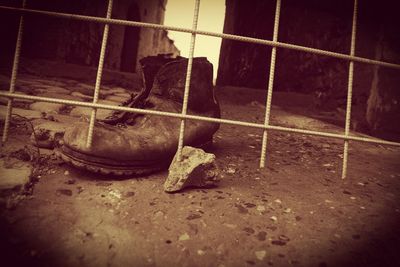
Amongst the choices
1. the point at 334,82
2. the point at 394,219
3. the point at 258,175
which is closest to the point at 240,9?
the point at 334,82

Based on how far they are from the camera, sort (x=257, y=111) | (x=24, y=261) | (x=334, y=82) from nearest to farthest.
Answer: (x=24, y=261), (x=257, y=111), (x=334, y=82)

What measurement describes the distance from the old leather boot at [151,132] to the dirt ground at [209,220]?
3.4 inches

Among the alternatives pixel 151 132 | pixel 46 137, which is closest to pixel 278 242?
pixel 151 132

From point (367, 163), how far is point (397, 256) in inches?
41.8

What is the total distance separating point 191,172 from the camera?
3.61 feet

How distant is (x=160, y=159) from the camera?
1268mm

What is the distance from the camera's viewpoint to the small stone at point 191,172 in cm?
110

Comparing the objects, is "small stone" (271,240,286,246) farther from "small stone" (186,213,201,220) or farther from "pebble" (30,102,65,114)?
"pebble" (30,102,65,114)

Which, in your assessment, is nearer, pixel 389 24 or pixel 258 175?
pixel 258 175

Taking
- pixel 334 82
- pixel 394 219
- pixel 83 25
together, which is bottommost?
pixel 394 219

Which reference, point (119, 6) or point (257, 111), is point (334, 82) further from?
point (119, 6)

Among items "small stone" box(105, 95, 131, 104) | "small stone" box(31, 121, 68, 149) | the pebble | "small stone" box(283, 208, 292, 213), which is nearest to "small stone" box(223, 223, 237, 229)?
"small stone" box(283, 208, 292, 213)

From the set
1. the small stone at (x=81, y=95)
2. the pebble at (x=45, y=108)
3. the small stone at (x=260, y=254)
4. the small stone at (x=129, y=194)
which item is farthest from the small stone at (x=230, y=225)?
the small stone at (x=81, y=95)

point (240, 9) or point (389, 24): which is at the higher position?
point (240, 9)
